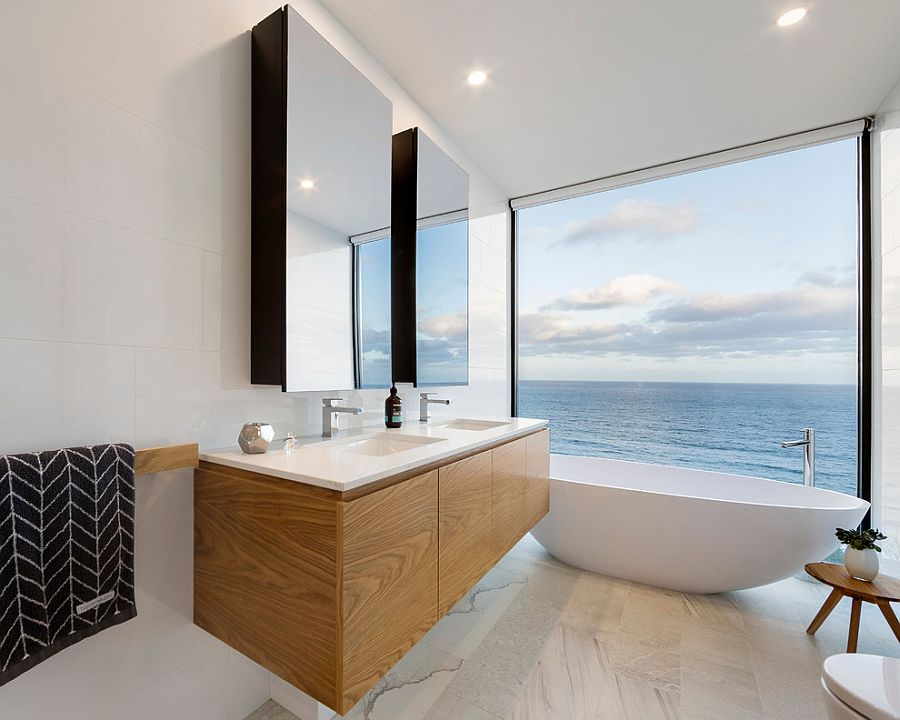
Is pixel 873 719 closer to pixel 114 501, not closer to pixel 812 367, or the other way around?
pixel 114 501

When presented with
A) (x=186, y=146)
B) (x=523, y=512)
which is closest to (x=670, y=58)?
(x=186, y=146)

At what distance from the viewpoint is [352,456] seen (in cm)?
117

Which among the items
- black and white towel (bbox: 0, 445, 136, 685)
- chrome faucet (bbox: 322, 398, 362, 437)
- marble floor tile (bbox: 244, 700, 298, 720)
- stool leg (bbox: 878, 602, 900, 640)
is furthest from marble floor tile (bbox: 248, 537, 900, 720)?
chrome faucet (bbox: 322, 398, 362, 437)

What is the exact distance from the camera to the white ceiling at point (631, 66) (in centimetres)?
166

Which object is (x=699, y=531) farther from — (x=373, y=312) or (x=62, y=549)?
(x=62, y=549)

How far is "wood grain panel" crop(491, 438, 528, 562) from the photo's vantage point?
160 centimetres

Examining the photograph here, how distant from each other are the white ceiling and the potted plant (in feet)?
6.67

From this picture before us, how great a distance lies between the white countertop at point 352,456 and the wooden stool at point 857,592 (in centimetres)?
137

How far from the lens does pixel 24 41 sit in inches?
35.2

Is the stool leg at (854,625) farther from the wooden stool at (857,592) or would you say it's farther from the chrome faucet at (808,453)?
the chrome faucet at (808,453)

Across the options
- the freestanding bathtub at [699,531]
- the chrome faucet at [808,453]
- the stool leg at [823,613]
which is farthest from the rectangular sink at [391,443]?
the chrome faucet at [808,453]

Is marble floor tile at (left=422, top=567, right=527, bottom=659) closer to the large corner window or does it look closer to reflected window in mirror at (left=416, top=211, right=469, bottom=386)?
reflected window in mirror at (left=416, top=211, right=469, bottom=386)

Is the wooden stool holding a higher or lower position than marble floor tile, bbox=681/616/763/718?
higher

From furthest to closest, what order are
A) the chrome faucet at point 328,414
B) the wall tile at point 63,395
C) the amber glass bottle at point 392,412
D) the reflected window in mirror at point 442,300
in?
the reflected window in mirror at point 442,300, the amber glass bottle at point 392,412, the chrome faucet at point 328,414, the wall tile at point 63,395
